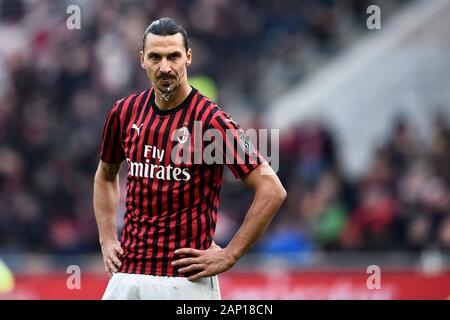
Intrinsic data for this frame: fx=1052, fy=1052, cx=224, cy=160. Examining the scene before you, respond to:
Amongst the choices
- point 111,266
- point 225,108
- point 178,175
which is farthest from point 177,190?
point 225,108

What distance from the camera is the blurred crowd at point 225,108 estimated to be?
446 inches

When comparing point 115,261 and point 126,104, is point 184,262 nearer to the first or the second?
point 115,261

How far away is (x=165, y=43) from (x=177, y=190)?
76 centimetres

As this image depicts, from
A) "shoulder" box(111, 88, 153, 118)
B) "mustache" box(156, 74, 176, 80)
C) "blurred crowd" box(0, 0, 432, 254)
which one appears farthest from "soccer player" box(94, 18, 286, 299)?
"blurred crowd" box(0, 0, 432, 254)

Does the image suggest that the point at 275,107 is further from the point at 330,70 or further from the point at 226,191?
the point at 226,191

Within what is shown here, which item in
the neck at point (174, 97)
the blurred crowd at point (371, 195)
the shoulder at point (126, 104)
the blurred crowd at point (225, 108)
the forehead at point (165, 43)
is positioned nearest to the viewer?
the forehead at point (165, 43)

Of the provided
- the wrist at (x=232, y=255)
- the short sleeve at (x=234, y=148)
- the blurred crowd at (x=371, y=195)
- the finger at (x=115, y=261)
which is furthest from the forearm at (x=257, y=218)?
the blurred crowd at (x=371, y=195)

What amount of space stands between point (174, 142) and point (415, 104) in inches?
326

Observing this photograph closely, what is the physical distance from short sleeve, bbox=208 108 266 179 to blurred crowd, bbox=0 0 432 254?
5537 millimetres

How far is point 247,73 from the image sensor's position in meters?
13.7

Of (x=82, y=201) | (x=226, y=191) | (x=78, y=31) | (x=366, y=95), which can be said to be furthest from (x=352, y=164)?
(x=78, y=31)

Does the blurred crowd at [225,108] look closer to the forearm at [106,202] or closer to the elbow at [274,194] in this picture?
the forearm at [106,202]

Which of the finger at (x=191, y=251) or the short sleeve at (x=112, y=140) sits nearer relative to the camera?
the finger at (x=191, y=251)

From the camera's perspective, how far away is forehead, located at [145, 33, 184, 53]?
5434mm
